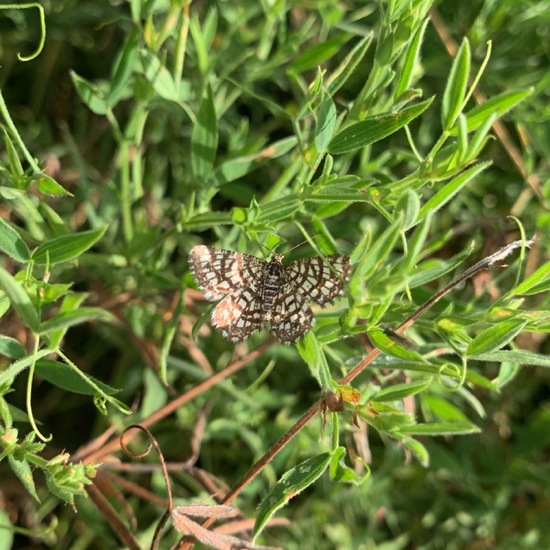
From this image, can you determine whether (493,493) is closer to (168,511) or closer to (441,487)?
(441,487)

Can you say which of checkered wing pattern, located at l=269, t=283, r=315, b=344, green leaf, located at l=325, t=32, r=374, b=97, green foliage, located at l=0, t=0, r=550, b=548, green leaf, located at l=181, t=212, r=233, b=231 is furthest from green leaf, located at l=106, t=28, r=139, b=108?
checkered wing pattern, located at l=269, t=283, r=315, b=344

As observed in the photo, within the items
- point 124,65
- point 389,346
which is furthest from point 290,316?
point 124,65

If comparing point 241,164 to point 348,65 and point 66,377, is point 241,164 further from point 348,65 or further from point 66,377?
point 66,377

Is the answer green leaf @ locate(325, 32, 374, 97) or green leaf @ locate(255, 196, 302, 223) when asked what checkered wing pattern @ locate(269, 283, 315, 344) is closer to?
green leaf @ locate(255, 196, 302, 223)

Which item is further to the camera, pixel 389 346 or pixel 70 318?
pixel 389 346

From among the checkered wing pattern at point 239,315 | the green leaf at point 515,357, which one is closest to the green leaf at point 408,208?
the green leaf at point 515,357

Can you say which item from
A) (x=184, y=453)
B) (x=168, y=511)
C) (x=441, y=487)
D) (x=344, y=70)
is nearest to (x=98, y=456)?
(x=168, y=511)
